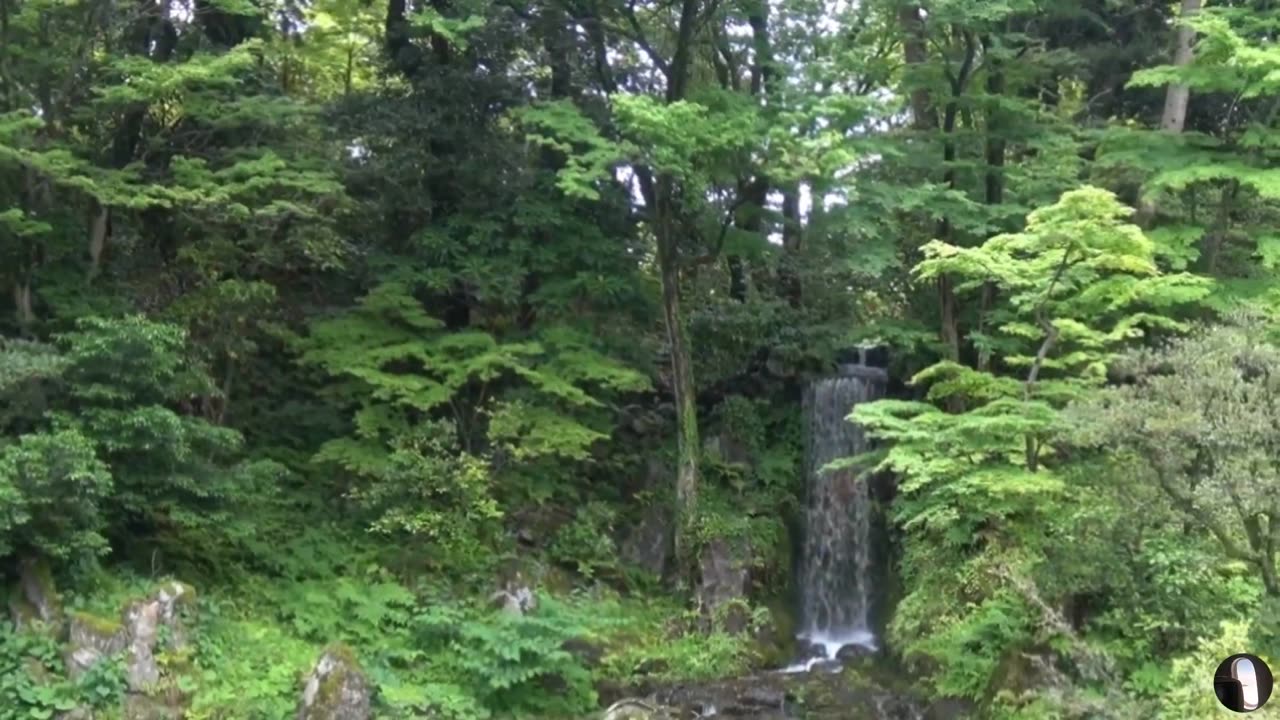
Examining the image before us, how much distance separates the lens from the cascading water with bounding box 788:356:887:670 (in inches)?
597

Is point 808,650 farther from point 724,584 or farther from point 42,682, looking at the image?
point 42,682

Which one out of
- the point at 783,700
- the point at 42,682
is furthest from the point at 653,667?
the point at 42,682

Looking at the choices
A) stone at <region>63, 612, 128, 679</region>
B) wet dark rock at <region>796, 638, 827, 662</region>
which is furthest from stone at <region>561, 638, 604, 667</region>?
stone at <region>63, 612, 128, 679</region>

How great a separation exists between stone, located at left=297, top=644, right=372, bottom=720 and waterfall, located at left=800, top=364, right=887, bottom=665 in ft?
21.8

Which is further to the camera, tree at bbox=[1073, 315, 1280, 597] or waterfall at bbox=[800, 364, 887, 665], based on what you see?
waterfall at bbox=[800, 364, 887, 665]

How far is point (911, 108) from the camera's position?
18.2 meters

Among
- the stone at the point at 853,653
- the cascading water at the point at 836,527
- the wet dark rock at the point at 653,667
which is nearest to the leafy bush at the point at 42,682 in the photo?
the wet dark rock at the point at 653,667

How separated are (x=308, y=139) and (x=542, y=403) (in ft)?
15.5

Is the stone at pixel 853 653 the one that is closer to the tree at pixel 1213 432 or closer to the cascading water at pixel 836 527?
the cascading water at pixel 836 527

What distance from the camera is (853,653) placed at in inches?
551

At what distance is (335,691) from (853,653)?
6.83m

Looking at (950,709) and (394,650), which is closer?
(950,709)

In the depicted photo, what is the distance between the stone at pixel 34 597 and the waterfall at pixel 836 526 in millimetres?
9035

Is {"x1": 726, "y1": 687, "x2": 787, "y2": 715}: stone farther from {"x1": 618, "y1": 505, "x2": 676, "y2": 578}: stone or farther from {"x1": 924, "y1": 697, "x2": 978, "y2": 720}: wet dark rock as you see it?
{"x1": 618, "y1": 505, "x2": 676, "y2": 578}: stone
